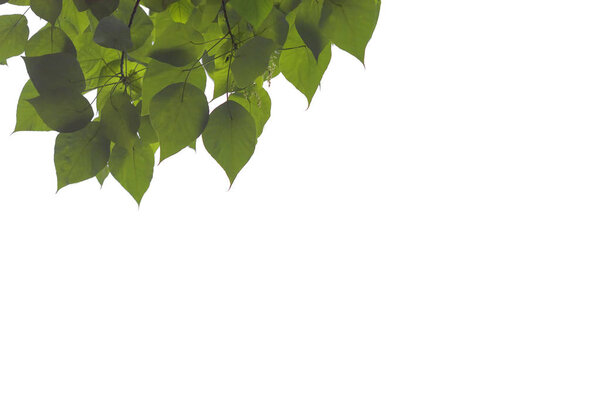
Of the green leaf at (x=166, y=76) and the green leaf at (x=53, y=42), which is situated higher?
the green leaf at (x=53, y=42)

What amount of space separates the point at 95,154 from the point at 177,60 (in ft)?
0.11

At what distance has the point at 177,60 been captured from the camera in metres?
0.12

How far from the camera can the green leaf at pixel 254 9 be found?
11cm

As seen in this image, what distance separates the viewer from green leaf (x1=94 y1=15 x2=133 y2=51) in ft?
0.36

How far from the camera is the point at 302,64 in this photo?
0.41ft

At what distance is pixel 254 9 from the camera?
0.36 ft

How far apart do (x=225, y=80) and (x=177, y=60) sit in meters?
0.02

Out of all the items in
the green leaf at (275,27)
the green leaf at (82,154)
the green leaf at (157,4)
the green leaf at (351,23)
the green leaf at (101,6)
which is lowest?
the green leaf at (82,154)

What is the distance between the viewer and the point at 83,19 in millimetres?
147

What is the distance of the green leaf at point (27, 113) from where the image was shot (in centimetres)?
14

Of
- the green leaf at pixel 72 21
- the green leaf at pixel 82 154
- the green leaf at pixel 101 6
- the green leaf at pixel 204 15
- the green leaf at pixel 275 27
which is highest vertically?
the green leaf at pixel 72 21

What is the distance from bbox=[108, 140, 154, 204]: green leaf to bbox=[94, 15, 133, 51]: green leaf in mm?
31

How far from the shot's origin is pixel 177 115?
0.38 feet

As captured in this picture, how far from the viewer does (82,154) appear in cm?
13
